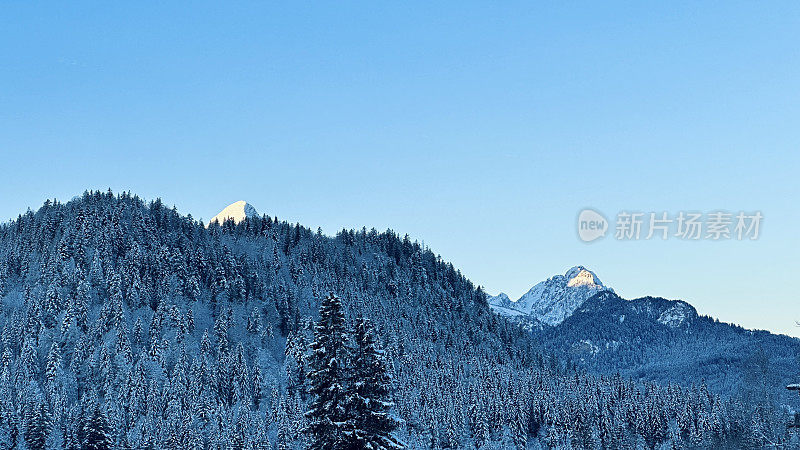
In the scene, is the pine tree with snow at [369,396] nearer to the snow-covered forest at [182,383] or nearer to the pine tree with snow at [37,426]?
the snow-covered forest at [182,383]

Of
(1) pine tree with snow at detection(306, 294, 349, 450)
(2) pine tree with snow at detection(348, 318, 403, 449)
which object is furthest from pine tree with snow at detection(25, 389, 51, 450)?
(2) pine tree with snow at detection(348, 318, 403, 449)

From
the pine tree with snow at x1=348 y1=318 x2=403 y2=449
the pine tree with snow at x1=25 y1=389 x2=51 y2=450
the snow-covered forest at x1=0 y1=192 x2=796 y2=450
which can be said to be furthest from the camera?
the snow-covered forest at x1=0 y1=192 x2=796 y2=450

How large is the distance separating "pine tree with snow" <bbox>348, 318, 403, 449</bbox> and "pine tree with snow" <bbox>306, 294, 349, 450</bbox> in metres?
0.46

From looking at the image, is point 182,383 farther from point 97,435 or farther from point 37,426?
point 97,435

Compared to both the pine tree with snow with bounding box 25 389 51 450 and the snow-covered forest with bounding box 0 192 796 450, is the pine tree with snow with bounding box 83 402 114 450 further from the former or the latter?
the pine tree with snow with bounding box 25 389 51 450

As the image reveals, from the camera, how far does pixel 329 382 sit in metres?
29.8

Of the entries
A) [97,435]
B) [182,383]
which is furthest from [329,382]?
[182,383]

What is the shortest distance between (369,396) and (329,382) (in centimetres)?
176

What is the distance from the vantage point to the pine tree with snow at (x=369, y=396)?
29.5 meters

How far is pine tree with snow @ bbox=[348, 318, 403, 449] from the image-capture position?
96.7ft

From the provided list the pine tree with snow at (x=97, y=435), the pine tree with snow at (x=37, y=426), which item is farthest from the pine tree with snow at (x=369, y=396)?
the pine tree with snow at (x=37, y=426)

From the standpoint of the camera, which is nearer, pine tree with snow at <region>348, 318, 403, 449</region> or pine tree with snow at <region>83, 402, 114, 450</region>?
pine tree with snow at <region>348, 318, 403, 449</region>

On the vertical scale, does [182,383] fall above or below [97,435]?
above

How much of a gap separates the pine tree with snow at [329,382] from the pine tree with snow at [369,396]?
1.50ft
